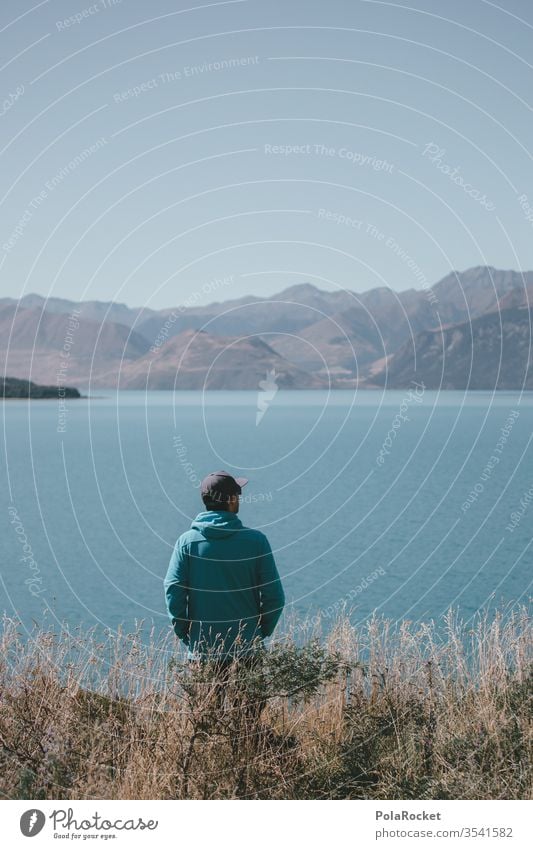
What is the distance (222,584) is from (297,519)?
39.4 m

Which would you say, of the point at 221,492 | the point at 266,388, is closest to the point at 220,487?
the point at 221,492

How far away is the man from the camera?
21.6ft

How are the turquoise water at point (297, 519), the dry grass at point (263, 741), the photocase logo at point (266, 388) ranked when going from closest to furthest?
the dry grass at point (263, 741) → the photocase logo at point (266, 388) → the turquoise water at point (297, 519)

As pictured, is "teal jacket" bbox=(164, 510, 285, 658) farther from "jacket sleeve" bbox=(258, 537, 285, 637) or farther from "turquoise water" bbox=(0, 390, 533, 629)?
"turquoise water" bbox=(0, 390, 533, 629)

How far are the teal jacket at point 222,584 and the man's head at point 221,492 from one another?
6cm

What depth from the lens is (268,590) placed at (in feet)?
22.2

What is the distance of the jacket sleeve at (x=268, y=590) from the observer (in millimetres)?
6621

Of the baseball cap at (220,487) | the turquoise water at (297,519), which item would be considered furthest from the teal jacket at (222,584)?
the turquoise water at (297,519)

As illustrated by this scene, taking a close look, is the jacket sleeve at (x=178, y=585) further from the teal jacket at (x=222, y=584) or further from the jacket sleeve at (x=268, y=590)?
the jacket sleeve at (x=268, y=590)

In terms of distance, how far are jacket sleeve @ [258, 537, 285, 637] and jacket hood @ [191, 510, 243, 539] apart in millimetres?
264
